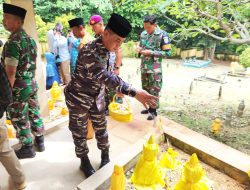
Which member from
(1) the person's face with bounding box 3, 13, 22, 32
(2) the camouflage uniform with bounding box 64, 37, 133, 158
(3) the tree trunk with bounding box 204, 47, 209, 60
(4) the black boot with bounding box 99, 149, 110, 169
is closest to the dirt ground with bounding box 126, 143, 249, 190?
(4) the black boot with bounding box 99, 149, 110, 169

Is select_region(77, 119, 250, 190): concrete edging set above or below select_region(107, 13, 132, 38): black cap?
below

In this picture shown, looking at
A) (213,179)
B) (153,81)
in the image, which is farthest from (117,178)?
(153,81)

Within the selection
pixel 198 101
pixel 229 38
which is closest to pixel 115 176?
pixel 229 38

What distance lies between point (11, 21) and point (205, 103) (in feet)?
17.7

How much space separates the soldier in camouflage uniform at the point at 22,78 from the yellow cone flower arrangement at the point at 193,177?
202cm

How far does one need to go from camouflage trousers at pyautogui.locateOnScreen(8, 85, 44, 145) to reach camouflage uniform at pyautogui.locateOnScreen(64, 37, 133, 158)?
63 centimetres

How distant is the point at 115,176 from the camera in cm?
232

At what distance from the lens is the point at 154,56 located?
171 inches

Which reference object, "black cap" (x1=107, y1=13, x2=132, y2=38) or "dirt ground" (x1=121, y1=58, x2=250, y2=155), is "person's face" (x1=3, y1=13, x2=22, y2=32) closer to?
"black cap" (x1=107, y1=13, x2=132, y2=38)

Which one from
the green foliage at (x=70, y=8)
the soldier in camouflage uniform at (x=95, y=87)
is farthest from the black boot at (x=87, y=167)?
the green foliage at (x=70, y=8)

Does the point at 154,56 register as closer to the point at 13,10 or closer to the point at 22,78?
the point at 22,78

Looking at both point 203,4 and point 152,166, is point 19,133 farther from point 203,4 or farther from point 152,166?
point 203,4

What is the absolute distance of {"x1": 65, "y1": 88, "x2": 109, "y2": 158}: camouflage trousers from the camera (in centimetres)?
265

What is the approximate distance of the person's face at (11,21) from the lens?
2709mm
